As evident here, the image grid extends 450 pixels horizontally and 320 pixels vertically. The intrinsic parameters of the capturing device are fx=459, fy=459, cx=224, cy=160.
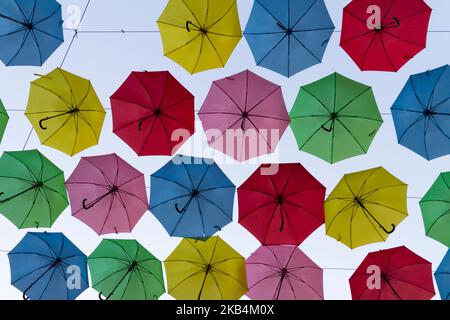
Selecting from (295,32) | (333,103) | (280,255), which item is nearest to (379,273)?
(280,255)

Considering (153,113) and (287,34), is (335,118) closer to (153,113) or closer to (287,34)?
(287,34)

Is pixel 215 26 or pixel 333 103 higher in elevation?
pixel 215 26

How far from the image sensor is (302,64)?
6.17 m

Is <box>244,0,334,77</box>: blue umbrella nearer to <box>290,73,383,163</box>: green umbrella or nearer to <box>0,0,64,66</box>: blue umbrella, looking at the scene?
<box>290,73,383,163</box>: green umbrella

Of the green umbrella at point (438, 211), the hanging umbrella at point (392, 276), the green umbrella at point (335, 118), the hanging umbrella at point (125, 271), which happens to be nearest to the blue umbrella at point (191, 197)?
the hanging umbrella at point (125, 271)

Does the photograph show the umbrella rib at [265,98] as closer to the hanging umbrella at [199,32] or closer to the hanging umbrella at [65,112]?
the hanging umbrella at [199,32]

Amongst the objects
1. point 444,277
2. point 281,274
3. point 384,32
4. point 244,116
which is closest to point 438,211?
point 444,277

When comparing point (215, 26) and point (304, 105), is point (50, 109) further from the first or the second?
point (304, 105)

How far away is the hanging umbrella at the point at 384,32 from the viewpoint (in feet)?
19.6

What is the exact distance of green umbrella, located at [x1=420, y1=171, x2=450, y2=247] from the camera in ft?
20.7

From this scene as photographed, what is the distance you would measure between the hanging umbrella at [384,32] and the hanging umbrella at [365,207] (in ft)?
4.94

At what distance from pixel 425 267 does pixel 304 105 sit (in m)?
2.88

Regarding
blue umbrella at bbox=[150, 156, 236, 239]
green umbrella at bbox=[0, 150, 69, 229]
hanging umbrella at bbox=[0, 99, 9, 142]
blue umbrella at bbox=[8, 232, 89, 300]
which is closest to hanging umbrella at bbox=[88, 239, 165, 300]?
blue umbrella at bbox=[8, 232, 89, 300]

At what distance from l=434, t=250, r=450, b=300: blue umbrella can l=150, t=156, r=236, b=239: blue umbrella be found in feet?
10.0
